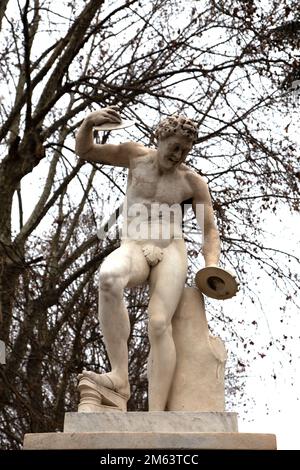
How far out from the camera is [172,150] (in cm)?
740

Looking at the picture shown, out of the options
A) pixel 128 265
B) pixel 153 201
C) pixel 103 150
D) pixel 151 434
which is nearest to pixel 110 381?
pixel 151 434

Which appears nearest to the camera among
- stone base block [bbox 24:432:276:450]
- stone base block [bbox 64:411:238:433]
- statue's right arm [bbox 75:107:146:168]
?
stone base block [bbox 24:432:276:450]

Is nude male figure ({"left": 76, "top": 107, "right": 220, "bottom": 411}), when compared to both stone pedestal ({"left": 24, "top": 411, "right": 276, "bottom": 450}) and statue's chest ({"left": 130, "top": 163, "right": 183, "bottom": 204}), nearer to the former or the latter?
statue's chest ({"left": 130, "top": 163, "right": 183, "bottom": 204})

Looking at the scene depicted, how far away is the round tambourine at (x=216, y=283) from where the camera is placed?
7164 millimetres

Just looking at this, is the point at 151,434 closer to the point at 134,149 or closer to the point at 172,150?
the point at 172,150

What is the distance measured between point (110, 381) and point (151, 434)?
2.03 feet

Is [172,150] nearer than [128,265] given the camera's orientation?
No

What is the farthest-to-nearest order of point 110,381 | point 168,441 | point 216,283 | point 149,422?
point 216,283, point 110,381, point 149,422, point 168,441

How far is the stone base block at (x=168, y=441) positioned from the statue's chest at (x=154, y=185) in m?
1.72

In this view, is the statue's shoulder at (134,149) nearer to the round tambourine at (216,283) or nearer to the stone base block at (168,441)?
the round tambourine at (216,283)

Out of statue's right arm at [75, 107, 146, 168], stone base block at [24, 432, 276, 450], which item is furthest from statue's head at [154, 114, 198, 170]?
stone base block at [24, 432, 276, 450]

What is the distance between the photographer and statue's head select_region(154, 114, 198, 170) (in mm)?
7355

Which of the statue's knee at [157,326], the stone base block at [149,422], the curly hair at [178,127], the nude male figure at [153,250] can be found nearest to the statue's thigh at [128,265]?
the nude male figure at [153,250]
